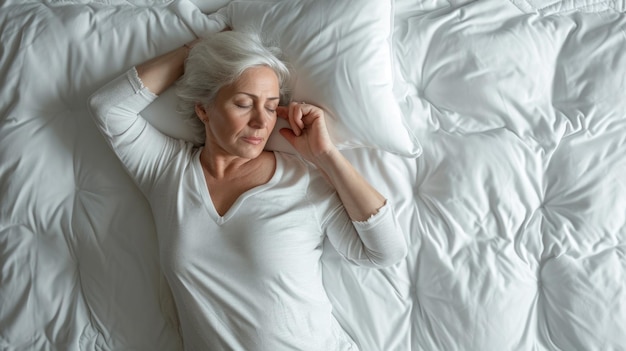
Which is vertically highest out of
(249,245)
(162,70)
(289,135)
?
(162,70)

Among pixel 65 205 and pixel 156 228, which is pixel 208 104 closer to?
pixel 156 228

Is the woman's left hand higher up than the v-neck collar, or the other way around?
the woman's left hand

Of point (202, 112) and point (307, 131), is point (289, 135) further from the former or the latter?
point (202, 112)

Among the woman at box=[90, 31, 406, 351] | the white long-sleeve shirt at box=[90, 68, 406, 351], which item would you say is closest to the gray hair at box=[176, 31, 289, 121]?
the woman at box=[90, 31, 406, 351]

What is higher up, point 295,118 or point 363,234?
point 295,118

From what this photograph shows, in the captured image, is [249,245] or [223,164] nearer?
[249,245]

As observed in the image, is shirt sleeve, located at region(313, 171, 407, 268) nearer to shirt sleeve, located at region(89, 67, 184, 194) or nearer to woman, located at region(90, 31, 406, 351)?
woman, located at region(90, 31, 406, 351)

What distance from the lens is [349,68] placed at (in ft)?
4.17

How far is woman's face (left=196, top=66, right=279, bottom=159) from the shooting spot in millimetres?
1207

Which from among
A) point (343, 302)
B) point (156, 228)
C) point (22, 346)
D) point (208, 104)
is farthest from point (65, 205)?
point (343, 302)

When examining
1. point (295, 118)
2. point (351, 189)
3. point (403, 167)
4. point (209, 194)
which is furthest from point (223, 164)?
point (403, 167)

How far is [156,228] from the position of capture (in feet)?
4.39

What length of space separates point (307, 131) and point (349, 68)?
171 millimetres

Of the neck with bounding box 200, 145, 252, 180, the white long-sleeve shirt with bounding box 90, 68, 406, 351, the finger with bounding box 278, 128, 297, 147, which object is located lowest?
the white long-sleeve shirt with bounding box 90, 68, 406, 351
